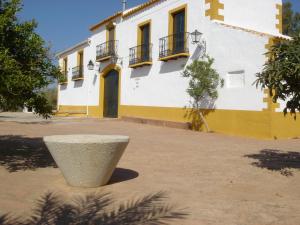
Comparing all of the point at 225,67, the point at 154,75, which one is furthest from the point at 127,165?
the point at 154,75

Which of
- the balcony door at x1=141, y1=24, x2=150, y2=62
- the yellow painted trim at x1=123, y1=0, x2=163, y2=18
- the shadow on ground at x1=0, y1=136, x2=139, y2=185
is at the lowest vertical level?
the shadow on ground at x1=0, y1=136, x2=139, y2=185

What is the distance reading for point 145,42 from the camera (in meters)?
18.1

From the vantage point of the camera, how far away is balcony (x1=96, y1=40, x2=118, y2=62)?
20.6 m

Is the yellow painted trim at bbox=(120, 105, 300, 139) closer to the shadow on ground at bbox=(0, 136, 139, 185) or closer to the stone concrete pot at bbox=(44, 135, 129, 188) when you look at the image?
the shadow on ground at bbox=(0, 136, 139, 185)

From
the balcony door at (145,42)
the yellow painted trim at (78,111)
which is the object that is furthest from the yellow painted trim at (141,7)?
the yellow painted trim at (78,111)

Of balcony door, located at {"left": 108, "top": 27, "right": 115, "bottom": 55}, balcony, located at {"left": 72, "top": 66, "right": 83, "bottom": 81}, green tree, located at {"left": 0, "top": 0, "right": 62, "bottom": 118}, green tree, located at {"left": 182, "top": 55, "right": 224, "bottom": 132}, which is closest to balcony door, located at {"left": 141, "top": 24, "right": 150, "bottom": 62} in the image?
balcony door, located at {"left": 108, "top": 27, "right": 115, "bottom": 55}

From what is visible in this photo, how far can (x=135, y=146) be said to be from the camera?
9.50 metres

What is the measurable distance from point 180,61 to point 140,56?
A: 3203mm

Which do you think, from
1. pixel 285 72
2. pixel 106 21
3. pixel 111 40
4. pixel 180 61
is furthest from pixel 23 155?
pixel 106 21

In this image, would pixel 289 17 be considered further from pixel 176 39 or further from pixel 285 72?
pixel 285 72

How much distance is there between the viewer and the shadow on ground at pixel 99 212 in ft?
12.8

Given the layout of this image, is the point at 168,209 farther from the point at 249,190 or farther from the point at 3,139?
the point at 3,139

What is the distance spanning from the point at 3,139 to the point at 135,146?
3.84m

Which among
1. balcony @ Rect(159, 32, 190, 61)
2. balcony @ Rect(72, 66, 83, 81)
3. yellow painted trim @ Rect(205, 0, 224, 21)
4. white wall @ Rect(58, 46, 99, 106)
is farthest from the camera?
balcony @ Rect(72, 66, 83, 81)
